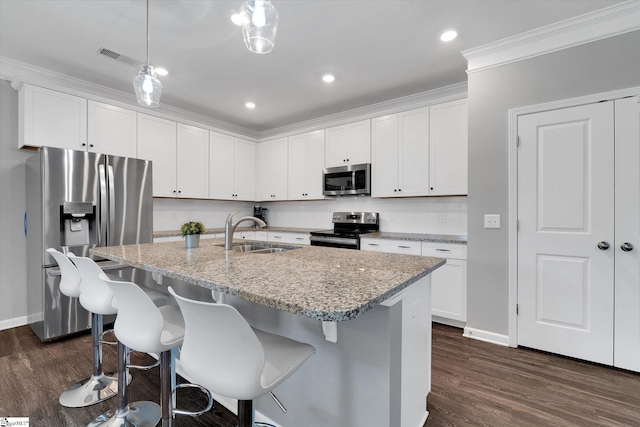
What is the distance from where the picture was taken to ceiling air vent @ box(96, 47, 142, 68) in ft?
8.59

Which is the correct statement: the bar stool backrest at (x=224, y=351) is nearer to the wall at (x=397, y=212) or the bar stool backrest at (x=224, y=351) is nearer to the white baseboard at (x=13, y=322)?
the wall at (x=397, y=212)

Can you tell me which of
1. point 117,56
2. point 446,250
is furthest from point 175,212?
point 446,250

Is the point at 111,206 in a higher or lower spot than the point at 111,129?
lower

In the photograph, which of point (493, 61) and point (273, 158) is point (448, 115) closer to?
point (493, 61)

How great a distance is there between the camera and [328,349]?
1.30 m

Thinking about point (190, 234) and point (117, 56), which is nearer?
point (190, 234)

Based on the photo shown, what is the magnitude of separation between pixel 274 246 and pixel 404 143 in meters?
2.19

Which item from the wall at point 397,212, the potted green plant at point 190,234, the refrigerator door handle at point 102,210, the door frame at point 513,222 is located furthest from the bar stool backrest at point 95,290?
the wall at point 397,212

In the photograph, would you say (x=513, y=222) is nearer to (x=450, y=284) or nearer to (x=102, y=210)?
(x=450, y=284)

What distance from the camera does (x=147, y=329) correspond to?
3.84 feet

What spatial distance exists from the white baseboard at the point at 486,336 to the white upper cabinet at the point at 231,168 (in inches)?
147

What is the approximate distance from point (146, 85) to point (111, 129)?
1.82m

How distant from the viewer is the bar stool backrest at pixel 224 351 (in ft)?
2.72

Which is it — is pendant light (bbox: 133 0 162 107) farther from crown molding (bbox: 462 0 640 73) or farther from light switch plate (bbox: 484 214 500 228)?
light switch plate (bbox: 484 214 500 228)
